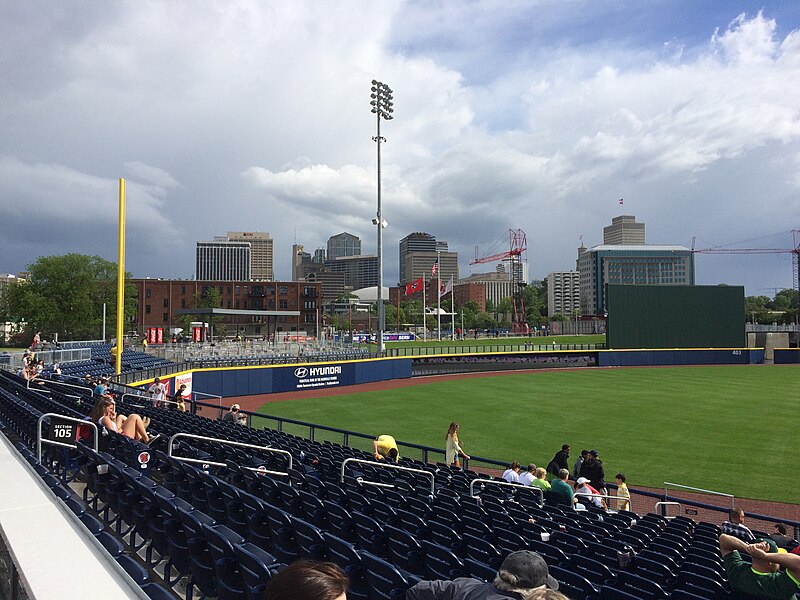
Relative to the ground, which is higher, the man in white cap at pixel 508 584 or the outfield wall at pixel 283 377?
the man in white cap at pixel 508 584

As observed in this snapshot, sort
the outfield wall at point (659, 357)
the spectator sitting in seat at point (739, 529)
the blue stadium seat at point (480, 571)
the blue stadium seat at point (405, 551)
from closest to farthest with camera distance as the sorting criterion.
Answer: the blue stadium seat at point (480, 571) → the blue stadium seat at point (405, 551) → the spectator sitting in seat at point (739, 529) → the outfield wall at point (659, 357)

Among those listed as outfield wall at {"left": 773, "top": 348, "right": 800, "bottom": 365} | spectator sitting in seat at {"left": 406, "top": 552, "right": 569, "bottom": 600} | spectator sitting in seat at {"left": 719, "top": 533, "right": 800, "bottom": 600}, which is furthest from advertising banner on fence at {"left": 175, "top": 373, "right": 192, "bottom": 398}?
outfield wall at {"left": 773, "top": 348, "right": 800, "bottom": 365}

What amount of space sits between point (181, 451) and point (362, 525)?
4651 millimetres

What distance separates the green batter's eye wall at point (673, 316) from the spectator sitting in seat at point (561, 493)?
47.9m

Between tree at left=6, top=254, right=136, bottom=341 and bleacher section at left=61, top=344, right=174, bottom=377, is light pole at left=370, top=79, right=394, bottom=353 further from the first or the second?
tree at left=6, top=254, right=136, bottom=341

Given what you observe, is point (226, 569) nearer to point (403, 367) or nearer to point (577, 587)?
point (577, 587)

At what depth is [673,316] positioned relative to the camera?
5647 centimetres

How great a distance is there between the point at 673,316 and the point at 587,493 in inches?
2012

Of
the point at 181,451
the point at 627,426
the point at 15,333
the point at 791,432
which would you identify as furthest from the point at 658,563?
the point at 15,333

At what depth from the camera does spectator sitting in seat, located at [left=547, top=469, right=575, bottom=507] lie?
10.4 m

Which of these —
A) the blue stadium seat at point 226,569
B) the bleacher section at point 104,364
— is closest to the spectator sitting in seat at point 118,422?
the blue stadium seat at point 226,569

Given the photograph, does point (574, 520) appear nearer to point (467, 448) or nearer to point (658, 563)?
point (658, 563)

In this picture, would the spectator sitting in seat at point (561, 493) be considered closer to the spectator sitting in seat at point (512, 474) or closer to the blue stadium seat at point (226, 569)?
the spectator sitting in seat at point (512, 474)

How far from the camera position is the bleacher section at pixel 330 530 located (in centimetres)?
424
